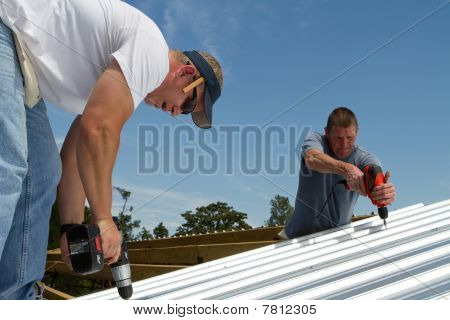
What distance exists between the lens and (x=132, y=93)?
1.51 meters

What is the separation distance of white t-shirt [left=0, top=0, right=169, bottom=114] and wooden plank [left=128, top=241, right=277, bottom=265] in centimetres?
230

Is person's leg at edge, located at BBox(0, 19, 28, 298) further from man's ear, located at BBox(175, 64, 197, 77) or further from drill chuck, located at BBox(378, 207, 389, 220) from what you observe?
drill chuck, located at BBox(378, 207, 389, 220)

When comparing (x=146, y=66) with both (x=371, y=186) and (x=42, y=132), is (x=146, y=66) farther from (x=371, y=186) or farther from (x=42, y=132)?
(x=371, y=186)

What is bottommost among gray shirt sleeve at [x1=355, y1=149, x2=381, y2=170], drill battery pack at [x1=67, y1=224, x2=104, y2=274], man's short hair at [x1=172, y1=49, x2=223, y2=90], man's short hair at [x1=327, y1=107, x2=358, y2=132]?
drill battery pack at [x1=67, y1=224, x2=104, y2=274]

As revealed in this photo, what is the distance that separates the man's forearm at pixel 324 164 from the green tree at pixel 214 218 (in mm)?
6341

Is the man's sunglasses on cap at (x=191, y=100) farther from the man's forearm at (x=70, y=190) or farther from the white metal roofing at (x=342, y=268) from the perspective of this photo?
the white metal roofing at (x=342, y=268)

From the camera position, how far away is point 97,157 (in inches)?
57.7

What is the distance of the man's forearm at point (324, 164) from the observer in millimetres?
3059

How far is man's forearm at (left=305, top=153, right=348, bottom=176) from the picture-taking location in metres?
3.06

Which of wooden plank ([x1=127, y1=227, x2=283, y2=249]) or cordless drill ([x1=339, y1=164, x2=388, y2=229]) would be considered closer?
cordless drill ([x1=339, y1=164, x2=388, y2=229])

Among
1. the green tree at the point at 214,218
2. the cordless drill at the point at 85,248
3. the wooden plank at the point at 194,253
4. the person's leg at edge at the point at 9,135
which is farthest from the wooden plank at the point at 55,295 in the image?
the green tree at the point at 214,218

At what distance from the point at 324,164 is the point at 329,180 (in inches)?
11.3

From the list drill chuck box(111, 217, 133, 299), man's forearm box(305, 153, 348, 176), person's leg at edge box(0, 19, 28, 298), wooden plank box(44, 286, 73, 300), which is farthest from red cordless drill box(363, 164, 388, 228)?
wooden plank box(44, 286, 73, 300)

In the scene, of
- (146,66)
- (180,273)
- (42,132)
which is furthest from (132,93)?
(180,273)
